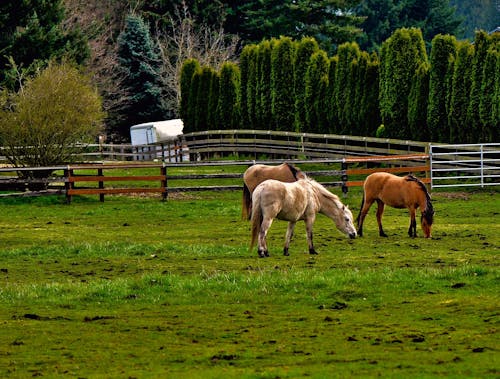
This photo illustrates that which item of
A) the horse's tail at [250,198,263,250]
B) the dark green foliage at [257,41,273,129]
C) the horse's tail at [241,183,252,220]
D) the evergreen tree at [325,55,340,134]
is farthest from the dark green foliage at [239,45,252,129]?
the horse's tail at [250,198,263,250]

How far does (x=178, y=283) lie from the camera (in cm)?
1611

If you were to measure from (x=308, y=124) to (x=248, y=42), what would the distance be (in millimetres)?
28419

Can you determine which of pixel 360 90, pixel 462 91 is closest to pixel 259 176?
pixel 462 91

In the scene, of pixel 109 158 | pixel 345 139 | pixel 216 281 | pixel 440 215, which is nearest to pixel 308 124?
pixel 345 139

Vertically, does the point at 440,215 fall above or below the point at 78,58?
below

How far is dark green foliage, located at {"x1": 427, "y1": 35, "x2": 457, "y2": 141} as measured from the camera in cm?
4000

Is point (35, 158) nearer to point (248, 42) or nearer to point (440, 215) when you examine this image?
point (440, 215)

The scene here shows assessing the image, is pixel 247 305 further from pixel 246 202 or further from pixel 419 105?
pixel 419 105

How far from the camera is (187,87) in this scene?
58.9 metres

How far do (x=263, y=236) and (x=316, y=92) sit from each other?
98.1ft

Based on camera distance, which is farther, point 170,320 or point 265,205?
point 265,205

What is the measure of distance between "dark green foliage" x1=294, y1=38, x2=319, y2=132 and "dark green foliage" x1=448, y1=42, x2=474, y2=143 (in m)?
11.4

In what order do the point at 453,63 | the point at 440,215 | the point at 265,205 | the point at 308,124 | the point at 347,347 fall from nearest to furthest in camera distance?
the point at 347,347, the point at 265,205, the point at 440,215, the point at 453,63, the point at 308,124

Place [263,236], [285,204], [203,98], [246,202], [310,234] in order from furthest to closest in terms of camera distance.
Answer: [203,98]
[246,202]
[310,234]
[263,236]
[285,204]
